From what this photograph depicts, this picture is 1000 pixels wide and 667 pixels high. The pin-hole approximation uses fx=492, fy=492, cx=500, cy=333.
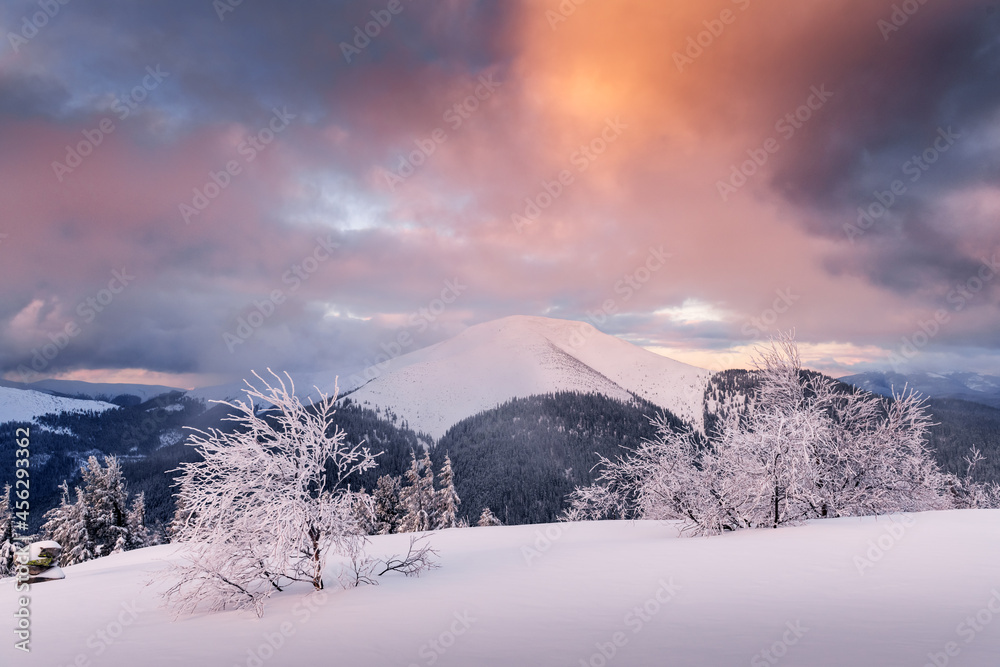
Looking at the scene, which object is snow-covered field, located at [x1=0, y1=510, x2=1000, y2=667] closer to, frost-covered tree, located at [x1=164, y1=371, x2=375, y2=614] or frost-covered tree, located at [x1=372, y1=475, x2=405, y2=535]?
frost-covered tree, located at [x1=164, y1=371, x2=375, y2=614]

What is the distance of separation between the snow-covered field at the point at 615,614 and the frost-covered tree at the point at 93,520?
27938 mm

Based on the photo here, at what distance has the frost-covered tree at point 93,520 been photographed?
3484 centimetres

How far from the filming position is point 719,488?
16688mm

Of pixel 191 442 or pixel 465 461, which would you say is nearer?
pixel 191 442

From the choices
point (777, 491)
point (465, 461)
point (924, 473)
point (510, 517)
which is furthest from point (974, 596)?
point (465, 461)

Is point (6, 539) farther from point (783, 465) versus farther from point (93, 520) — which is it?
point (783, 465)

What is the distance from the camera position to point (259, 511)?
9.48m

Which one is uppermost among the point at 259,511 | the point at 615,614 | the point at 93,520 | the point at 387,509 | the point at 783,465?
the point at 259,511

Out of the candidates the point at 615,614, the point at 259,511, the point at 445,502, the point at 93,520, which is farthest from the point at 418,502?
the point at 615,614

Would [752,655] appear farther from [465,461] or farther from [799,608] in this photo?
[465,461]

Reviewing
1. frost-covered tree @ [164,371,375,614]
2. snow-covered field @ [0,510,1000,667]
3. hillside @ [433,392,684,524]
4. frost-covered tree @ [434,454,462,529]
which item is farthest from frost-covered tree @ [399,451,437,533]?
hillside @ [433,392,684,524]

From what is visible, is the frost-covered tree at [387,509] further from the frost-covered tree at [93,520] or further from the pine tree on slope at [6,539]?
the pine tree on slope at [6,539]

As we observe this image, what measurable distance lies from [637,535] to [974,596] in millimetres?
10619

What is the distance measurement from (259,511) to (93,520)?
124 ft
